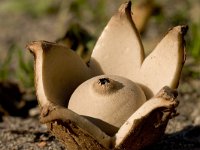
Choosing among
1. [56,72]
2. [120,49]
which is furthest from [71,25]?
[56,72]

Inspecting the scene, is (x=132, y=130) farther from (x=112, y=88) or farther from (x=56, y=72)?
(x=56, y=72)

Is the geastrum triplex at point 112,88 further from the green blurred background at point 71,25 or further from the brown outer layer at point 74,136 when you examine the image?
the green blurred background at point 71,25

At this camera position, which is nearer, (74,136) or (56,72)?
(74,136)

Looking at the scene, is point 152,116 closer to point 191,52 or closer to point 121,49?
A: point 121,49

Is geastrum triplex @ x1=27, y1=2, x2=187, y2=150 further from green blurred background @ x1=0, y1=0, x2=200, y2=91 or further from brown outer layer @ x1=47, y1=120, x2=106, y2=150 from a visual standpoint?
green blurred background @ x1=0, y1=0, x2=200, y2=91

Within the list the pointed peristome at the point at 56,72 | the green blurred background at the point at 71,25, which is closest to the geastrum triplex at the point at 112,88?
the pointed peristome at the point at 56,72

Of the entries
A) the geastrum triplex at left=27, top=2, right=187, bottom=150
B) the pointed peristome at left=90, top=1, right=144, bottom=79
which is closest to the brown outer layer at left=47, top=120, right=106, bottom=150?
the geastrum triplex at left=27, top=2, right=187, bottom=150

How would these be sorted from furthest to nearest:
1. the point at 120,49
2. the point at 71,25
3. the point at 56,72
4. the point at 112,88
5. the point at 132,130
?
the point at 71,25
the point at 120,49
the point at 56,72
the point at 112,88
the point at 132,130
